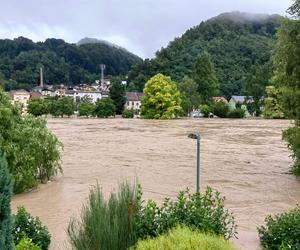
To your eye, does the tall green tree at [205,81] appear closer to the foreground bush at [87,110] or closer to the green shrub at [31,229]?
the foreground bush at [87,110]

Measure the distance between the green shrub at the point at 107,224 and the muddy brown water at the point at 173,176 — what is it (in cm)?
152

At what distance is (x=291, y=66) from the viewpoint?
11.4 metres

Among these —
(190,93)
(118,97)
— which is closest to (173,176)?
(190,93)

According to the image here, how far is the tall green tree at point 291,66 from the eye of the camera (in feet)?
37.0

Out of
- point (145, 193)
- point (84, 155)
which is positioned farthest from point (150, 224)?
point (84, 155)

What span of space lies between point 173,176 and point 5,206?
9932 mm

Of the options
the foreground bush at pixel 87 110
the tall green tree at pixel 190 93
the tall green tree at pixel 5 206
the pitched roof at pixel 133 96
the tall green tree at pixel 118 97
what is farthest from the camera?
the pitched roof at pixel 133 96

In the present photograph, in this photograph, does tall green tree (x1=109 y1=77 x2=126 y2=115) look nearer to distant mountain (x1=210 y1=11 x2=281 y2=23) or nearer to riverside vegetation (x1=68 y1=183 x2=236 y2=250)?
riverside vegetation (x1=68 y1=183 x2=236 y2=250)

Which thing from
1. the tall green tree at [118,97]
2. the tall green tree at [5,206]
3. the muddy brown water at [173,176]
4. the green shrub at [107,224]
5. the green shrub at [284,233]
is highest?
the tall green tree at [118,97]

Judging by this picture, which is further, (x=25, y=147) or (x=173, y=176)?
(x=173, y=176)

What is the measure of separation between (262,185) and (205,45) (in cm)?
7580

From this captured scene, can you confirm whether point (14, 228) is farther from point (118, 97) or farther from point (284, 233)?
point (118, 97)

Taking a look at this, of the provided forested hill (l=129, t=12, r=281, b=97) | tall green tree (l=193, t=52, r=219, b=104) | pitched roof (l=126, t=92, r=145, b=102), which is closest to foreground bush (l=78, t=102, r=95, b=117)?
tall green tree (l=193, t=52, r=219, b=104)

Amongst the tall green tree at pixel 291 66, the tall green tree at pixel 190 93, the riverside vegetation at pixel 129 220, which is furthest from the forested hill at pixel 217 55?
the riverside vegetation at pixel 129 220
